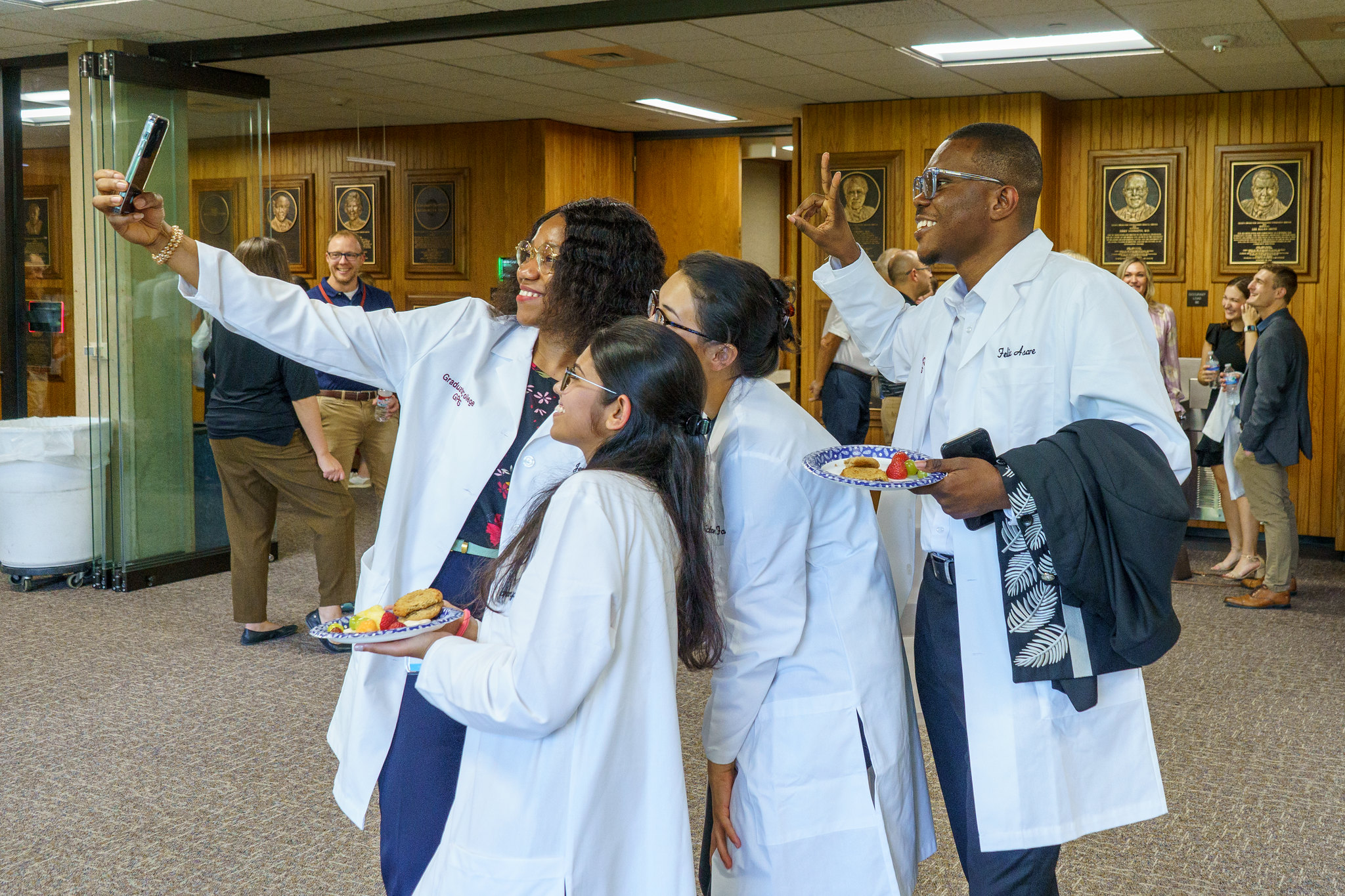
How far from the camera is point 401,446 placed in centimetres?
210

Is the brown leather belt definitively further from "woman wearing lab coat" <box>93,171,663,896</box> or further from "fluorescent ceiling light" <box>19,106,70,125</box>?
"woman wearing lab coat" <box>93,171,663,896</box>

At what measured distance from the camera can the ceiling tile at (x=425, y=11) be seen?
5793 millimetres

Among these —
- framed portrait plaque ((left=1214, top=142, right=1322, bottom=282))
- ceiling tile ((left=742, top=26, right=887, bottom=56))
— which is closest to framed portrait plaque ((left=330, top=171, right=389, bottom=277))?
ceiling tile ((left=742, top=26, right=887, bottom=56))

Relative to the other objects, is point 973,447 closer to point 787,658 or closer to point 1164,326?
point 787,658

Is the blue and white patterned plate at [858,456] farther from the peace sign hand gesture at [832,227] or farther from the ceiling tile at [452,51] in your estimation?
the ceiling tile at [452,51]

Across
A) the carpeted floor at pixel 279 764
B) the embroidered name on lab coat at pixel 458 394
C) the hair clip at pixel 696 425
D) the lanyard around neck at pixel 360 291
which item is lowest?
the carpeted floor at pixel 279 764

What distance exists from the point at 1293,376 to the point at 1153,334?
15.5 ft

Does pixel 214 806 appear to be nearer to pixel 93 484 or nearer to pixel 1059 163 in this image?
pixel 93 484

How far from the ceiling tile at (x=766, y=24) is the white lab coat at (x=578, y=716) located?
4714 millimetres

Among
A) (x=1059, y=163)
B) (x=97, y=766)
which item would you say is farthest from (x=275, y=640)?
(x=1059, y=163)

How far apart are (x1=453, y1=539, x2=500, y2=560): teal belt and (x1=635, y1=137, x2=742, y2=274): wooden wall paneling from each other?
29.8 ft

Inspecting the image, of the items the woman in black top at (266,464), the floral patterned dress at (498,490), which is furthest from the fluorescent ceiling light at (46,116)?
the floral patterned dress at (498,490)

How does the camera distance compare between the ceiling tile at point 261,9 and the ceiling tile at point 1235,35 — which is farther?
the ceiling tile at point 1235,35

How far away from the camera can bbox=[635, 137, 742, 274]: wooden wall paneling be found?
10984 mm
